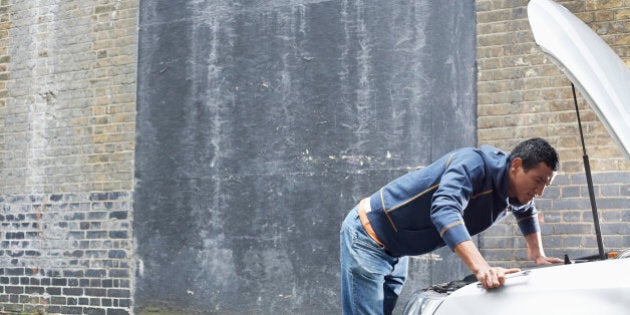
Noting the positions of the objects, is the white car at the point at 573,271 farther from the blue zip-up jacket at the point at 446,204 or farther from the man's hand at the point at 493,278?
the blue zip-up jacket at the point at 446,204

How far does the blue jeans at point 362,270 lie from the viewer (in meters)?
4.48

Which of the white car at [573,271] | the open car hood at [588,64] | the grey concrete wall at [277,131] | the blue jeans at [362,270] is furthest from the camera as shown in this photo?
the grey concrete wall at [277,131]

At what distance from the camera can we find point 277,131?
807cm

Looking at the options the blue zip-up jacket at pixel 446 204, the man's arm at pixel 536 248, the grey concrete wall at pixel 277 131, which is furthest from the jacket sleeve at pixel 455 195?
the grey concrete wall at pixel 277 131

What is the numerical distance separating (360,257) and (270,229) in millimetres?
3613

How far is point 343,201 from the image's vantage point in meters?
7.73

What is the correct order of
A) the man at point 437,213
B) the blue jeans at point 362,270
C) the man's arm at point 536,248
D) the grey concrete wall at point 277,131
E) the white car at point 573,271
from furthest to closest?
the grey concrete wall at point 277,131, the man's arm at point 536,248, the blue jeans at point 362,270, the man at point 437,213, the white car at point 573,271

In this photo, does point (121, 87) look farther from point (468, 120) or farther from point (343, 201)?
point (468, 120)

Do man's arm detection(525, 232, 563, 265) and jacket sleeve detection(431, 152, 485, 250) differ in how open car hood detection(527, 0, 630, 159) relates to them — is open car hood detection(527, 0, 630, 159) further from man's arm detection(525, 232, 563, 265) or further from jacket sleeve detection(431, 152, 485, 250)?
man's arm detection(525, 232, 563, 265)

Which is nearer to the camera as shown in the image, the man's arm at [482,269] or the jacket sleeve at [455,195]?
the man's arm at [482,269]

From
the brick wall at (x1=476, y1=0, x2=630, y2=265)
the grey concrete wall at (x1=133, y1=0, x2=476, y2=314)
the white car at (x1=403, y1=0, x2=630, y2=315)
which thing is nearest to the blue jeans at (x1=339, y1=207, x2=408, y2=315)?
the white car at (x1=403, y1=0, x2=630, y2=315)

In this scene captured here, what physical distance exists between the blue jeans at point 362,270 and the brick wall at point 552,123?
2.65 metres

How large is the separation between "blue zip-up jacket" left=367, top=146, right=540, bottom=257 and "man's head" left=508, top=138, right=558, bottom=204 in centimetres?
7

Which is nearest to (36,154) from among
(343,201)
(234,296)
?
(234,296)
